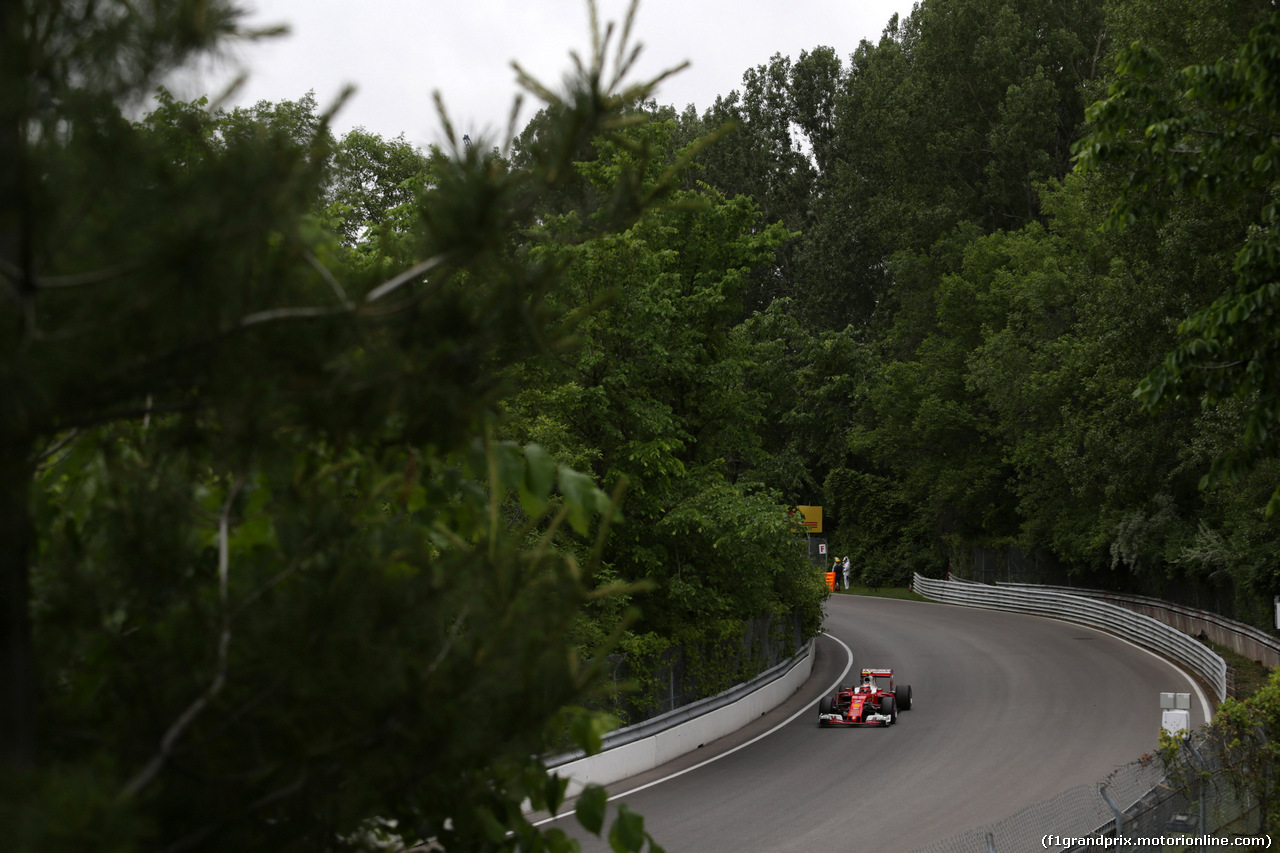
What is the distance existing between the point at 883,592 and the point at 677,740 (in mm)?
34834

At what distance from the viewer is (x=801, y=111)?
65438mm

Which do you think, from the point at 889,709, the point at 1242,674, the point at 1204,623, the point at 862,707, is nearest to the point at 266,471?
the point at 889,709

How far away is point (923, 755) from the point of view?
20203 mm

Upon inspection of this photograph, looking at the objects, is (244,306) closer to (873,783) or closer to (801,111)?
(873,783)

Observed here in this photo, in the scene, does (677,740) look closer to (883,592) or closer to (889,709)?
(889,709)

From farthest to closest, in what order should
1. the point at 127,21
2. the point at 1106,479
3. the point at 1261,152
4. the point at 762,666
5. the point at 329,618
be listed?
the point at 1106,479, the point at 762,666, the point at 1261,152, the point at 329,618, the point at 127,21

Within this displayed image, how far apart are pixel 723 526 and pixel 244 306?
20.7 metres

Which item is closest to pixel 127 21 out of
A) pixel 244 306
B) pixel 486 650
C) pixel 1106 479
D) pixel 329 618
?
pixel 244 306

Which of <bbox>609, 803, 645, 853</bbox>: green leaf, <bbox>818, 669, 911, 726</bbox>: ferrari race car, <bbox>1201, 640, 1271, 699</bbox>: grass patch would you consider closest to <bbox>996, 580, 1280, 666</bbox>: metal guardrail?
<bbox>1201, 640, 1271, 699</bbox>: grass patch

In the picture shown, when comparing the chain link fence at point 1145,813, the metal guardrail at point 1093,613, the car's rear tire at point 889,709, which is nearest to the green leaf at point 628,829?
the chain link fence at point 1145,813

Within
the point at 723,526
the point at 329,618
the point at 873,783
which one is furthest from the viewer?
the point at 723,526

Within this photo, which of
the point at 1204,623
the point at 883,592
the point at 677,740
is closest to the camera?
the point at 677,740

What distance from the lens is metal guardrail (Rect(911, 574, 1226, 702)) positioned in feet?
89.5

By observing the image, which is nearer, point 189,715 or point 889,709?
point 189,715
